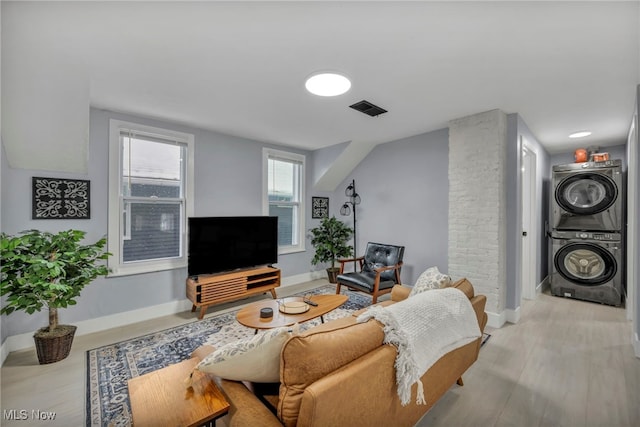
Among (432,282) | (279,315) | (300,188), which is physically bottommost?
(279,315)

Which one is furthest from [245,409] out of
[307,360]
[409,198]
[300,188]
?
[300,188]

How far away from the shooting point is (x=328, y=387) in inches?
38.8

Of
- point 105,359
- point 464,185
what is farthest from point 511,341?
point 105,359

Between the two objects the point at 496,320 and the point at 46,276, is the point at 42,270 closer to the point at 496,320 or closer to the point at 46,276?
the point at 46,276

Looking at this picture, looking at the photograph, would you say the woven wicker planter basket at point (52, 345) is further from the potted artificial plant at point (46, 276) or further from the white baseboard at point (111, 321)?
the white baseboard at point (111, 321)

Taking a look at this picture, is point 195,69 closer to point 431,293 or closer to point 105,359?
point 431,293

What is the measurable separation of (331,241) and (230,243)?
1.85 m

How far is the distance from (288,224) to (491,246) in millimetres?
3081

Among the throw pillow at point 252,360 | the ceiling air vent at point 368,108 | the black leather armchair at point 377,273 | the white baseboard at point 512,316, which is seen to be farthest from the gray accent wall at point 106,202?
the white baseboard at point 512,316

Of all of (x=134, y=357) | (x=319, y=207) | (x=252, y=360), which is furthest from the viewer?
(x=319, y=207)

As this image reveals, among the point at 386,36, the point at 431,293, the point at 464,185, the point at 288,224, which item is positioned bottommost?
the point at 431,293

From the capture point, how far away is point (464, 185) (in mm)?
3332

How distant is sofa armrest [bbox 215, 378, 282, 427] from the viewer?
39.5 inches

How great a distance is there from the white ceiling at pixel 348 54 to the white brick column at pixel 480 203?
28 cm
